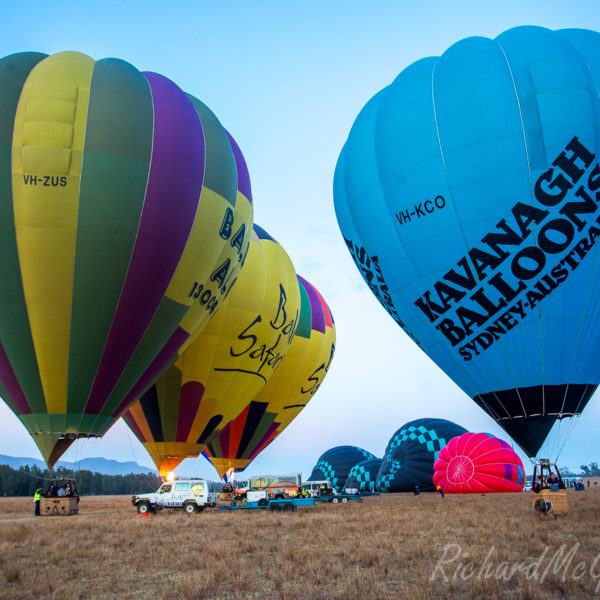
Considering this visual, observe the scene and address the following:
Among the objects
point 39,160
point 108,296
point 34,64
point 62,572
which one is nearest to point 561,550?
point 62,572

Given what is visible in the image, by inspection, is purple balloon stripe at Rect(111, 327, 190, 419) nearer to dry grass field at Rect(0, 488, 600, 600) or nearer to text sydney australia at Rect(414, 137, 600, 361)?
dry grass field at Rect(0, 488, 600, 600)

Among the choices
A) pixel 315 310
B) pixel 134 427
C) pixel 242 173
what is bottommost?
pixel 134 427

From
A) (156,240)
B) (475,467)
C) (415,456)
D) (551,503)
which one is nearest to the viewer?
(156,240)

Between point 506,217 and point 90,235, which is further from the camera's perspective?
point 506,217

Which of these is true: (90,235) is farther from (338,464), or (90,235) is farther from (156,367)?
(338,464)

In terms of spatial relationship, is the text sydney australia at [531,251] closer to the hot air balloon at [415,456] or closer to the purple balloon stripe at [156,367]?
the purple balloon stripe at [156,367]

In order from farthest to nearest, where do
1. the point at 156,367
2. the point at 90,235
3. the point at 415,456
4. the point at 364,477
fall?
the point at 364,477 < the point at 415,456 < the point at 156,367 < the point at 90,235

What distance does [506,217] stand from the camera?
39.5 ft

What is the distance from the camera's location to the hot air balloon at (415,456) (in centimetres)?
3008

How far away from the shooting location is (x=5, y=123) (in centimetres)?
1132

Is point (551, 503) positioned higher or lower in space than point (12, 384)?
lower

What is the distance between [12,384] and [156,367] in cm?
315

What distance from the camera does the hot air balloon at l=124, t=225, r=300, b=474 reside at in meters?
17.0

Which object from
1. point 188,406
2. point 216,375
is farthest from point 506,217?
point 188,406
